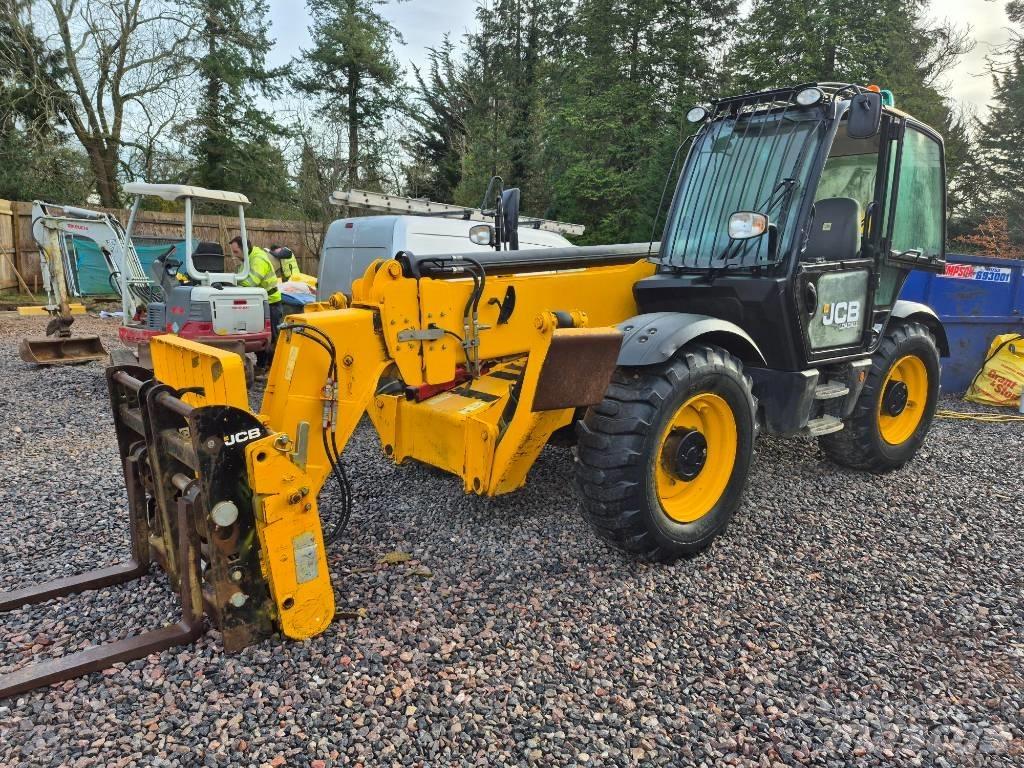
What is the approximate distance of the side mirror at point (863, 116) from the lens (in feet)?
11.7

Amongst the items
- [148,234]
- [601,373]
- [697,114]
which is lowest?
[601,373]

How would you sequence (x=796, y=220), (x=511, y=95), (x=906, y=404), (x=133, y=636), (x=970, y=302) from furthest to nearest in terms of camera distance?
(x=511, y=95)
(x=970, y=302)
(x=906, y=404)
(x=796, y=220)
(x=133, y=636)

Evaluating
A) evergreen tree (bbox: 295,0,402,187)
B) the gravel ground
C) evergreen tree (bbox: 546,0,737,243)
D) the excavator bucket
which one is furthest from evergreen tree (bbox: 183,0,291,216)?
the gravel ground

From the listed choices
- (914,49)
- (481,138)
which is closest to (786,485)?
(481,138)

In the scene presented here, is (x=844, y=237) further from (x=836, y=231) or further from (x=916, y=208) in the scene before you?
(x=916, y=208)

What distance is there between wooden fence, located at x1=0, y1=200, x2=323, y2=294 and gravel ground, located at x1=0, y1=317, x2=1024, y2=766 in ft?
44.1

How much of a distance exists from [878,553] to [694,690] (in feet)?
5.97

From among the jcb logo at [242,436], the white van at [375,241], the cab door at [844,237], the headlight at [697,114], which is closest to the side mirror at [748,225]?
the cab door at [844,237]

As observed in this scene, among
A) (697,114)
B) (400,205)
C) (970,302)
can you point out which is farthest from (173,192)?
(970,302)

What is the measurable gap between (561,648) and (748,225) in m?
2.25

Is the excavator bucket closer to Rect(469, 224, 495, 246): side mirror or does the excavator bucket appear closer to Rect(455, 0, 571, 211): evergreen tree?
Rect(469, 224, 495, 246): side mirror

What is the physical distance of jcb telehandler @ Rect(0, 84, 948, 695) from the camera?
2697 millimetres

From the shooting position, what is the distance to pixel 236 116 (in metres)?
22.2

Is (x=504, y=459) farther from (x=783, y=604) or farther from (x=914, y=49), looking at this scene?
(x=914, y=49)
